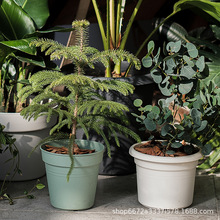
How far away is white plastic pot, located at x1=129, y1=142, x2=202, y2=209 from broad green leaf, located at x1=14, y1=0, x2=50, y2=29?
956 millimetres

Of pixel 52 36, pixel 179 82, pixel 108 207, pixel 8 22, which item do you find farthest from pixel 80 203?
pixel 52 36

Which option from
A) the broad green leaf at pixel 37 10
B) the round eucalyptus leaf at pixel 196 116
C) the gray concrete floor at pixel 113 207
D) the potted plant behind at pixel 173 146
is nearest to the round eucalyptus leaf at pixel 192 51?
the potted plant behind at pixel 173 146

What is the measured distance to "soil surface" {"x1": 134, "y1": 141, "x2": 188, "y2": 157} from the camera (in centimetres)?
176

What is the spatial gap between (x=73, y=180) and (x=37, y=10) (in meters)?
1.05

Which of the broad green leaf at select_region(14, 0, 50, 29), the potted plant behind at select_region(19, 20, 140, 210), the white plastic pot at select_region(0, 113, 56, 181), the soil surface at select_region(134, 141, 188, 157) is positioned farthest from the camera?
the broad green leaf at select_region(14, 0, 50, 29)

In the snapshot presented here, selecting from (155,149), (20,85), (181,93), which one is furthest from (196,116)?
(20,85)

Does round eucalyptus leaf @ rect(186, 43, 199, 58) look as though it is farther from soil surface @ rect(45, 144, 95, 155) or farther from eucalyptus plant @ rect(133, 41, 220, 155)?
soil surface @ rect(45, 144, 95, 155)

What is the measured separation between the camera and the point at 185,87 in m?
1.75

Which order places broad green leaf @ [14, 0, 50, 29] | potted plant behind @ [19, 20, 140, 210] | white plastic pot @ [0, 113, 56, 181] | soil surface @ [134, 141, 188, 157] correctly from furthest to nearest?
broad green leaf @ [14, 0, 50, 29] → white plastic pot @ [0, 113, 56, 181] → soil surface @ [134, 141, 188, 157] → potted plant behind @ [19, 20, 140, 210]

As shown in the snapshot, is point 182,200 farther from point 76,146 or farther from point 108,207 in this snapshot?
point 76,146

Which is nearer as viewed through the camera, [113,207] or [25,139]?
[113,207]

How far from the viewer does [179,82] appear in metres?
1.79

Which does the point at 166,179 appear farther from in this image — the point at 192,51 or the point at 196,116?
the point at 192,51

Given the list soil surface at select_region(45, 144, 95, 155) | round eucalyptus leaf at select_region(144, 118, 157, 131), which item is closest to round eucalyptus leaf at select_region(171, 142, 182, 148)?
round eucalyptus leaf at select_region(144, 118, 157, 131)
